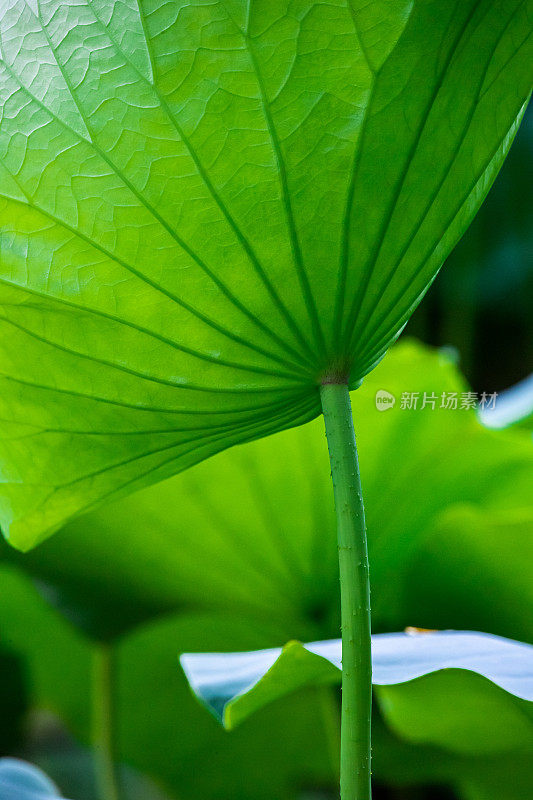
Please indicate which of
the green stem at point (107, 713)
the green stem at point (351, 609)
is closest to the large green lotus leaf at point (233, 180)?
the green stem at point (351, 609)

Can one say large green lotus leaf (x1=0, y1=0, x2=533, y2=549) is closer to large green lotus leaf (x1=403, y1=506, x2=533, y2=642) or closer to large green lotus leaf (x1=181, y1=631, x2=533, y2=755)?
large green lotus leaf (x1=181, y1=631, x2=533, y2=755)

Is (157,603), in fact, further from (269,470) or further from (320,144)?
(320,144)

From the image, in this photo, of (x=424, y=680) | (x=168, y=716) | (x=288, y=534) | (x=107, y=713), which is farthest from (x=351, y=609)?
(x=168, y=716)

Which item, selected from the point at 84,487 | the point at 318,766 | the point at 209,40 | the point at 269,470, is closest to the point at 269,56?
the point at 209,40

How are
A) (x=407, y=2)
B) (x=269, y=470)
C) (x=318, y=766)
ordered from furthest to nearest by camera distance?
(x=318, y=766)
(x=269, y=470)
(x=407, y=2)

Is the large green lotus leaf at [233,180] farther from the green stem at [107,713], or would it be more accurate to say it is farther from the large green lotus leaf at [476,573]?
the green stem at [107,713]
